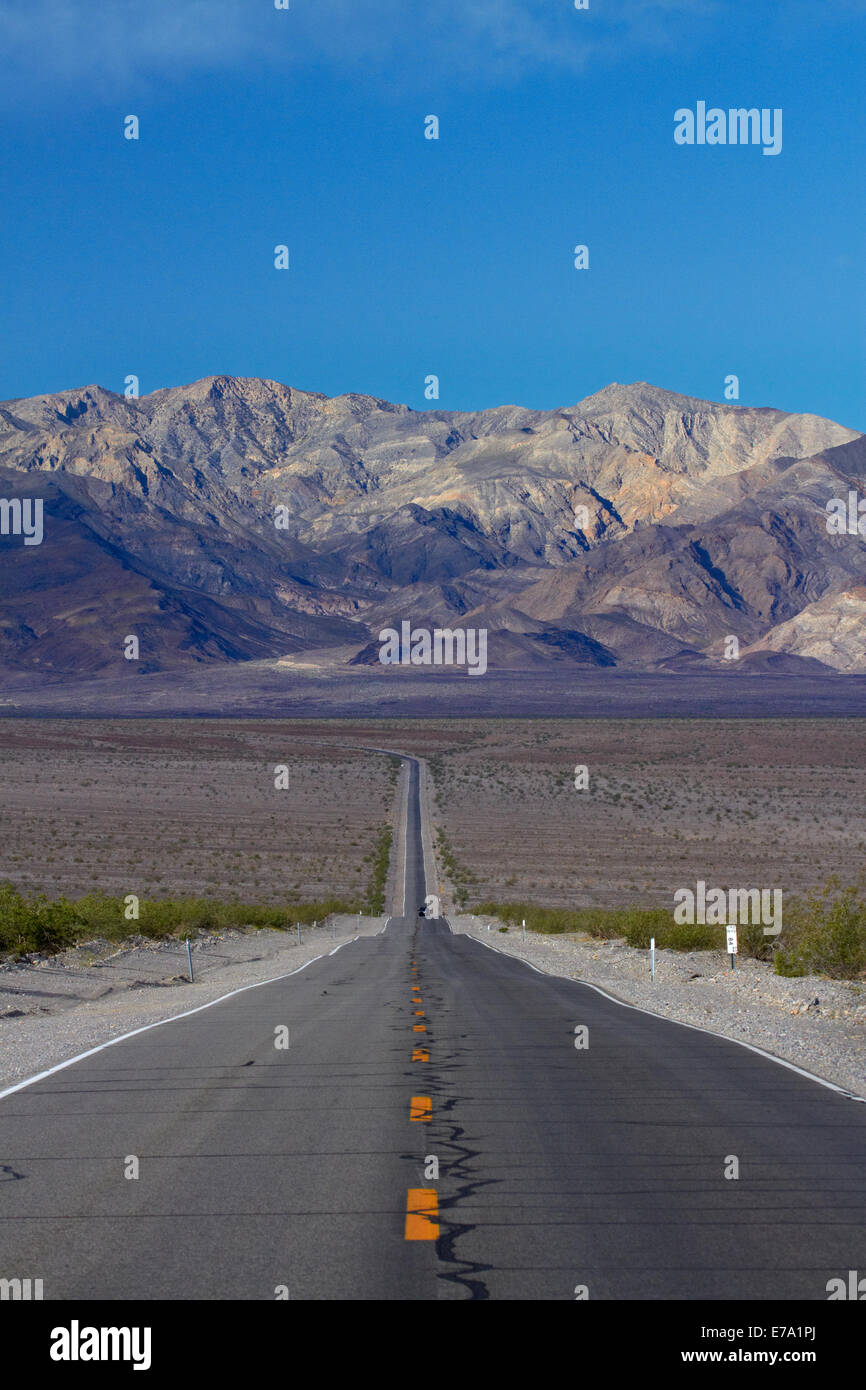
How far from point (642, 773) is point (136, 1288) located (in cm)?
9715

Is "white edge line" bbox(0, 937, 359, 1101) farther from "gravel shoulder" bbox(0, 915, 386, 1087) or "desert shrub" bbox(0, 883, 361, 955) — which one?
"desert shrub" bbox(0, 883, 361, 955)

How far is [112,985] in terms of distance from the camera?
22.3m

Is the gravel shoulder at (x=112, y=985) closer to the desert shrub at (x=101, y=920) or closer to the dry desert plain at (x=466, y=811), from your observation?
the desert shrub at (x=101, y=920)

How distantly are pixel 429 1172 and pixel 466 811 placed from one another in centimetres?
7489

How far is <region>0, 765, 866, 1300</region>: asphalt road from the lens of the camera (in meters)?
5.67

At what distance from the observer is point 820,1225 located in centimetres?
650

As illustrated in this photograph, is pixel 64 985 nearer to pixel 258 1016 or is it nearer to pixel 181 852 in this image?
pixel 258 1016

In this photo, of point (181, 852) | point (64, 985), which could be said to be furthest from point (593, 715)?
point (64, 985)

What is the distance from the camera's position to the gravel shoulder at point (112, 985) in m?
13.6

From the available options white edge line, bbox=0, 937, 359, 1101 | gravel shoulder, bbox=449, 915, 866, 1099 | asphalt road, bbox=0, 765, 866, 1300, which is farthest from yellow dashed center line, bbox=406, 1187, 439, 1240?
gravel shoulder, bbox=449, 915, 866, 1099

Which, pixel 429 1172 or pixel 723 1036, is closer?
pixel 429 1172

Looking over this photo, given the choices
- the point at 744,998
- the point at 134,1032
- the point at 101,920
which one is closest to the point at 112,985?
the point at 101,920

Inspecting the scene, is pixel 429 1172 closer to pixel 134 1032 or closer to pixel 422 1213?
pixel 422 1213

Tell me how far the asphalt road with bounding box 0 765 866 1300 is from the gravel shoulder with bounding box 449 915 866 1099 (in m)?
1.06
